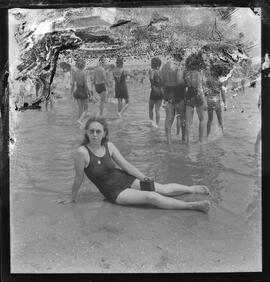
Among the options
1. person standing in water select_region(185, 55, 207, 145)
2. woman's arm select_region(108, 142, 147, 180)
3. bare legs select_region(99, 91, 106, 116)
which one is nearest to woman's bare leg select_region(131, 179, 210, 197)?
woman's arm select_region(108, 142, 147, 180)

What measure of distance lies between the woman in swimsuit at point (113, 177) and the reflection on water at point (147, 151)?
0.03 m

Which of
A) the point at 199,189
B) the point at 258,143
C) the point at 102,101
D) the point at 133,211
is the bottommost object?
the point at 133,211

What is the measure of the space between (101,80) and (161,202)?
0.68m

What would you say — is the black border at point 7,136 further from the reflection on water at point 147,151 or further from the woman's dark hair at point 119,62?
the woman's dark hair at point 119,62

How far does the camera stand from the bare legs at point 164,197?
5.77ft

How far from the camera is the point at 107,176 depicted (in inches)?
70.2

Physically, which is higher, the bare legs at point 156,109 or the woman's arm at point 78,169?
the bare legs at point 156,109

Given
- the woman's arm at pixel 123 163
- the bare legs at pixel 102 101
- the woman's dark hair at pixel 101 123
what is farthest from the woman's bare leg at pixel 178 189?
the bare legs at pixel 102 101

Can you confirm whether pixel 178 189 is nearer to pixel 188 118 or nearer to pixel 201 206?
pixel 201 206

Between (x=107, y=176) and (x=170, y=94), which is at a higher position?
(x=170, y=94)

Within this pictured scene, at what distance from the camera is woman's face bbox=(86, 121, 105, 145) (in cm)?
178

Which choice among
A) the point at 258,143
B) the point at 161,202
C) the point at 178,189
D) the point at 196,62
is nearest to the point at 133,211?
the point at 161,202

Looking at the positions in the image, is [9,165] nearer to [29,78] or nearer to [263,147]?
[29,78]
